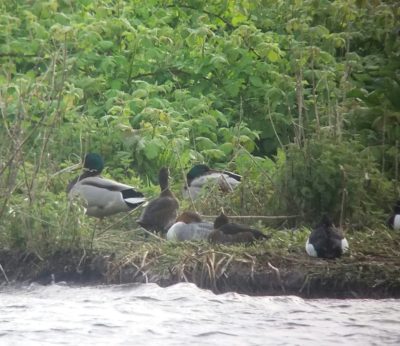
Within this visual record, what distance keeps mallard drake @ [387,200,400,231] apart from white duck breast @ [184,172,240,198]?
2.03 metres

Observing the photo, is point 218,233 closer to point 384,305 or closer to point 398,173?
point 384,305

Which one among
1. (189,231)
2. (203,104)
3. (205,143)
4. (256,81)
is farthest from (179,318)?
(256,81)

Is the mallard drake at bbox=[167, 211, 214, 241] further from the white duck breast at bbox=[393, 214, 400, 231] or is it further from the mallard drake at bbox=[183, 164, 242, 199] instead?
the white duck breast at bbox=[393, 214, 400, 231]

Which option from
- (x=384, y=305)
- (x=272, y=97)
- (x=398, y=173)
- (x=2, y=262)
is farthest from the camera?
(x=272, y=97)

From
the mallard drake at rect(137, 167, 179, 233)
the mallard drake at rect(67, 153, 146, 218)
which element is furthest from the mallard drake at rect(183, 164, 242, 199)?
the mallard drake at rect(137, 167, 179, 233)

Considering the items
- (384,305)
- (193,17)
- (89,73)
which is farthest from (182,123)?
(384,305)

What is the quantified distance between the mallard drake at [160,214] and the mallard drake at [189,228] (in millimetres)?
366

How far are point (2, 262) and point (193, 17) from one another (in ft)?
25.6

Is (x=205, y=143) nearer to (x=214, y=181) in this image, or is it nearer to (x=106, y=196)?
(x=214, y=181)

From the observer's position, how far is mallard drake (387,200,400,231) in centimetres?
1186

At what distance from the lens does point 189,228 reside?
11.8m

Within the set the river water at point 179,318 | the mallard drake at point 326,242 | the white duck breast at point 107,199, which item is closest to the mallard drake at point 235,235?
the mallard drake at point 326,242

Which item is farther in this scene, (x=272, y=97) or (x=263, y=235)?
(x=272, y=97)

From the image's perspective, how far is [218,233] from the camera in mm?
11453
